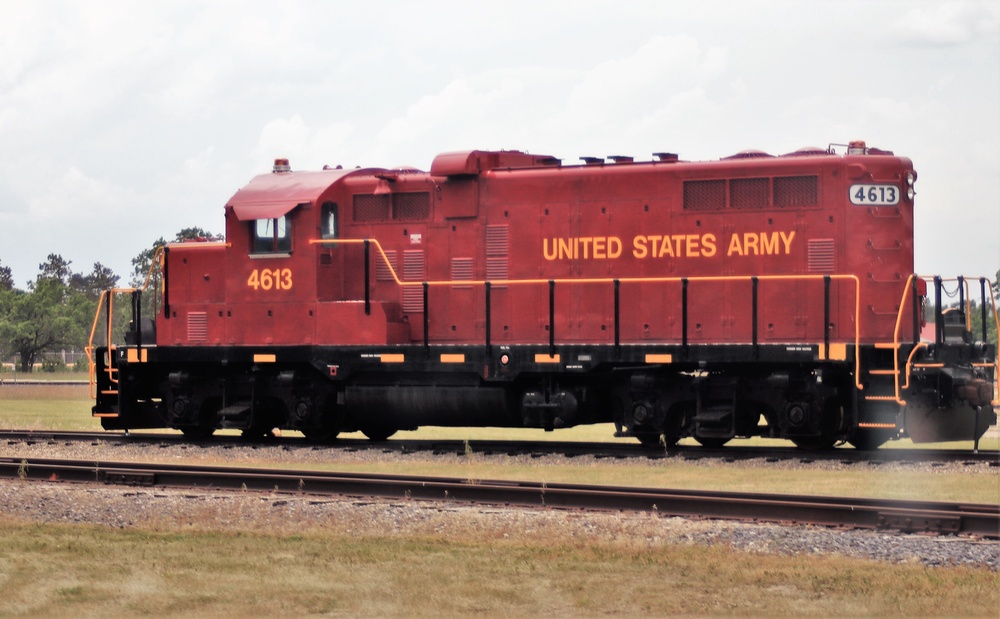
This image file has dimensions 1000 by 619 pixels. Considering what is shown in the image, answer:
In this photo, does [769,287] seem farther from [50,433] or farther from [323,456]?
[50,433]

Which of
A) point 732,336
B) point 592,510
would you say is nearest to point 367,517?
point 592,510

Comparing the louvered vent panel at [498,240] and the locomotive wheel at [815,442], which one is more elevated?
the louvered vent panel at [498,240]

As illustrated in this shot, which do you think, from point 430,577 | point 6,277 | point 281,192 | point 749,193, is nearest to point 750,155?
point 749,193

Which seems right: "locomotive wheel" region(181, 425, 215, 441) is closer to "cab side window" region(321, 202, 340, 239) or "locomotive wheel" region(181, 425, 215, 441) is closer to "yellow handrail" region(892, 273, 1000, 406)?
"cab side window" region(321, 202, 340, 239)

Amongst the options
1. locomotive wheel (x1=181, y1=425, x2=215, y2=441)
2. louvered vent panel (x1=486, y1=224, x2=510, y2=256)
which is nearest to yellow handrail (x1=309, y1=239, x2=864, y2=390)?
louvered vent panel (x1=486, y1=224, x2=510, y2=256)

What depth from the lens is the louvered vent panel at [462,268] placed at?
17.2m

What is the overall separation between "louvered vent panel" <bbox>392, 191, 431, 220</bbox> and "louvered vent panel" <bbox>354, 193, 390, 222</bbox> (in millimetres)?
131

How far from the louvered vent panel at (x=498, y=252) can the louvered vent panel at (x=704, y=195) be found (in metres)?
2.45

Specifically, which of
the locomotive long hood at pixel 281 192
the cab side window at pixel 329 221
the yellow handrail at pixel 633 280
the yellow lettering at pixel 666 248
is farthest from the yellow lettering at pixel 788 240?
the cab side window at pixel 329 221

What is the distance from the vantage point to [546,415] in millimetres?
16391

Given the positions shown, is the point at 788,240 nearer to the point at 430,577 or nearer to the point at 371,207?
the point at 371,207

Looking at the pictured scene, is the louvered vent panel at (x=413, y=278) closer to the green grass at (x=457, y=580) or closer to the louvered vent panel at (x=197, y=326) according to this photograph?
the louvered vent panel at (x=197, y=326)

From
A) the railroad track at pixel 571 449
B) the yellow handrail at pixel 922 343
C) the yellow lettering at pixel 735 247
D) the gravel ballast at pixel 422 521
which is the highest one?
the yellow lettering at pixel 735 247

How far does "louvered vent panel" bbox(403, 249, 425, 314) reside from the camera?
17500 millimetres
